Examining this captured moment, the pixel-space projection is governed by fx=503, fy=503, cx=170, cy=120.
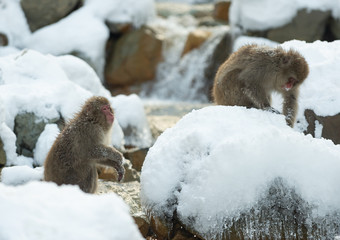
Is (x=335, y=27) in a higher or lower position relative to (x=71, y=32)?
higher

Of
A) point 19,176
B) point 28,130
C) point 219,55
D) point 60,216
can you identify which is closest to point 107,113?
point 19,176

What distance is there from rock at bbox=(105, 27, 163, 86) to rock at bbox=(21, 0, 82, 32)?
4.58ft

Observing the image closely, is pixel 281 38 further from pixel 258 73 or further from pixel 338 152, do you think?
pixel 338 152

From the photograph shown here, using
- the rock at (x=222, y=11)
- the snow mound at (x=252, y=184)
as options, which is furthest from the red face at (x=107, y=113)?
the rock at (x=222, y=11)

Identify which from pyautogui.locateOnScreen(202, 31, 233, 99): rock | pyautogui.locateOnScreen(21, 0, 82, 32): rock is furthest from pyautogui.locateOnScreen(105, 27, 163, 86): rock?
pyautogui.locateOnScreen(21, 0, 82, 32): rock

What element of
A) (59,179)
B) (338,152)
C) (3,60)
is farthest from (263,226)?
(3,60)

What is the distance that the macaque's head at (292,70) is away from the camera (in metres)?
4.13

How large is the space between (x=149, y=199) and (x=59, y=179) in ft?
2.05

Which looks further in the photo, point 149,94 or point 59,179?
point 149,94

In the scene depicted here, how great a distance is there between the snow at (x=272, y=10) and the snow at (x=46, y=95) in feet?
12.4

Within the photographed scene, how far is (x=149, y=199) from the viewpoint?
3.39m

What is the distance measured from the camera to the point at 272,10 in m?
9.51

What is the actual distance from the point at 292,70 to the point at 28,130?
2840mm

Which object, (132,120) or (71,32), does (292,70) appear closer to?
(132,120)
